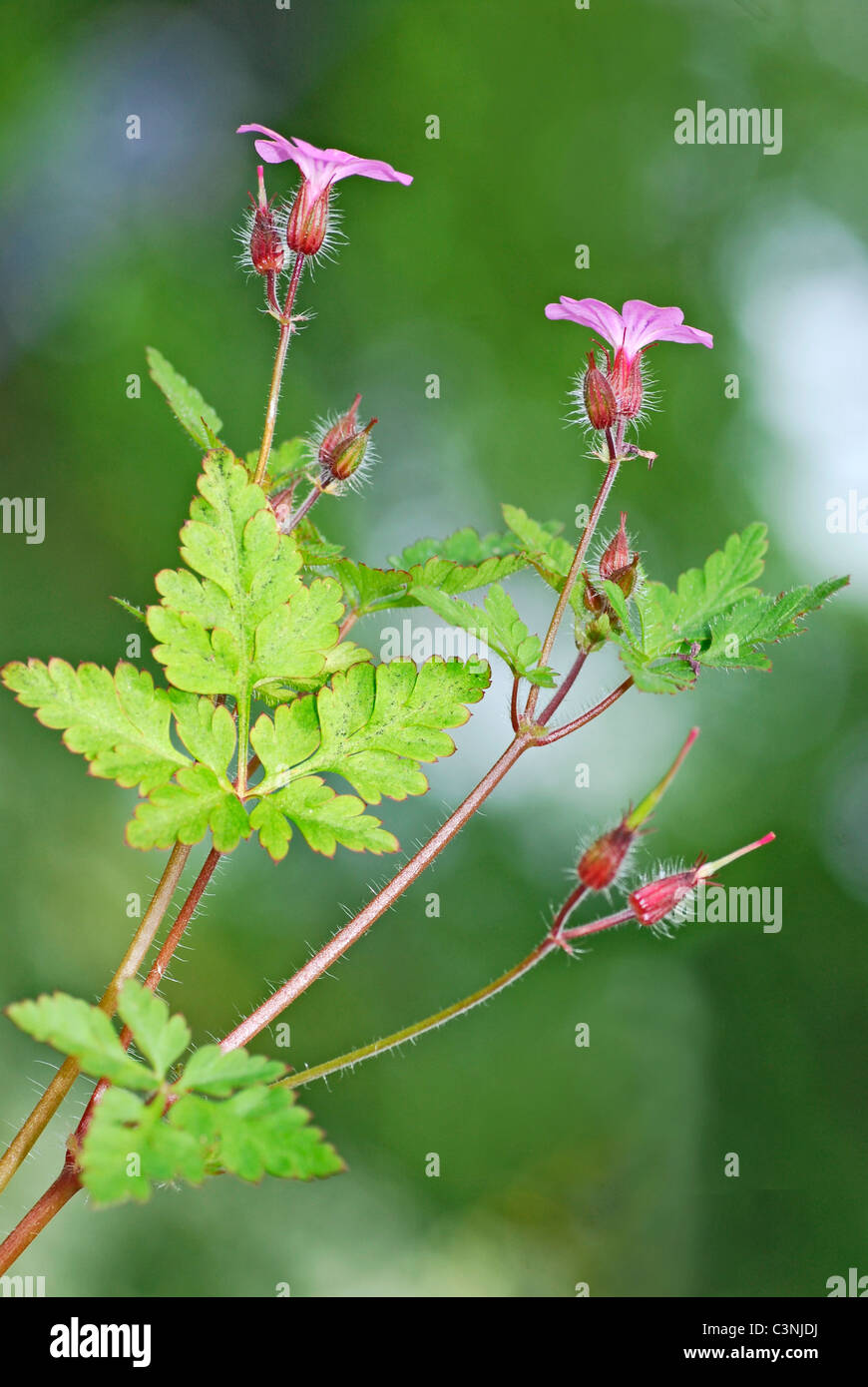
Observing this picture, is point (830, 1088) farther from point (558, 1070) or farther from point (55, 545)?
point (55, 545)

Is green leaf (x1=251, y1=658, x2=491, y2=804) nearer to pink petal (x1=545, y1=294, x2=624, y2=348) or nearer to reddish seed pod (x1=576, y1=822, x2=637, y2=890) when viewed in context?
reddish seed pod (x1=576, y1=822, x2=637, y2=890)

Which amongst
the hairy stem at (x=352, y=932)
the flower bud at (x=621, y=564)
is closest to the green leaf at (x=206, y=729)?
the hairy stem at (x=352, y=932)

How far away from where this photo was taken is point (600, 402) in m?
1.04

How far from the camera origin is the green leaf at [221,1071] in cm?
68

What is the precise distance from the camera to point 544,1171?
6270mm

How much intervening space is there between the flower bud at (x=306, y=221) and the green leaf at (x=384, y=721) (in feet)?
1.59

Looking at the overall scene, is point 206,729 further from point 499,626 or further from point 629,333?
point 629,333

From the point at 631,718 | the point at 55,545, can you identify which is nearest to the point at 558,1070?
the point at 631,718

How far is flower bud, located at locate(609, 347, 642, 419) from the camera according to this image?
105 cm

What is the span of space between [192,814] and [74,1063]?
0.65 feet

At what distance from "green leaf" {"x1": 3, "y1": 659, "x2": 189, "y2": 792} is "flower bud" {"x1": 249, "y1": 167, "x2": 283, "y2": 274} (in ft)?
1.63

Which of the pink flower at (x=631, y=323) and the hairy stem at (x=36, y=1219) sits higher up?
the pink flower at (x=631, y=323)

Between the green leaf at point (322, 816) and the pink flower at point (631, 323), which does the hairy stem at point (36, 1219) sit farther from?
the pink flower at point (631, 323)

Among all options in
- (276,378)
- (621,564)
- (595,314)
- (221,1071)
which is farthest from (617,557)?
(221,1071)
